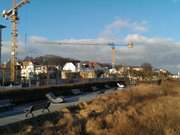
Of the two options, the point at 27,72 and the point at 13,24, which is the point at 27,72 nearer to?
the point at 27,72

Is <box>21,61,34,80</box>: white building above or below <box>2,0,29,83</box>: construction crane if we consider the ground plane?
below

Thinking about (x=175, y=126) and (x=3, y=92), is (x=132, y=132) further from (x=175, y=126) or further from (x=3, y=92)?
(x=3, y=92)

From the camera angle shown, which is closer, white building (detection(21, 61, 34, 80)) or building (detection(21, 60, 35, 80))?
building (detection(21, 60, 35, 80))

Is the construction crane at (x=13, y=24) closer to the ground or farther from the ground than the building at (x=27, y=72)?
farther from the ground

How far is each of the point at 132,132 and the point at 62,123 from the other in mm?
3946

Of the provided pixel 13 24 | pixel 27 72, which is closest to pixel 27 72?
pixel 27 72

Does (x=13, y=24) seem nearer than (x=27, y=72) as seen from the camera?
Yes

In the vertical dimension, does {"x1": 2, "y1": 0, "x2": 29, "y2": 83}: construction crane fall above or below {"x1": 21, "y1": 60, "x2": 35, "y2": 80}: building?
above

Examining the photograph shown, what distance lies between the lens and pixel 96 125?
18922 millimetres

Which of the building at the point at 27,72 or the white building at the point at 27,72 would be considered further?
the white building at the point at 27,72

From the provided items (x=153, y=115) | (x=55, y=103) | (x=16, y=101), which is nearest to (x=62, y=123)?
(x=153, y=115)

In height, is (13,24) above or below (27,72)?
above

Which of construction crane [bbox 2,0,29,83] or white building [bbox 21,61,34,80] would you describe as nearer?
construction crane [bbox 2,0,29,83]

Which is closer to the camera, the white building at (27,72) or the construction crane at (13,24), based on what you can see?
the construction crane at (13,24)
